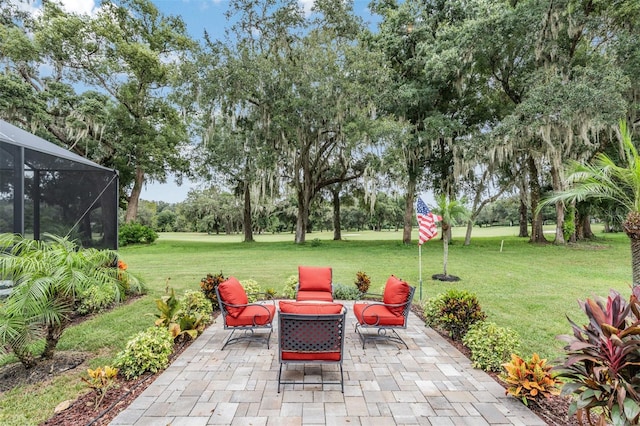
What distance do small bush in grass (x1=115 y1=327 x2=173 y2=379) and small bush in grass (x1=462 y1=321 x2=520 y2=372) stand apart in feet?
11.4

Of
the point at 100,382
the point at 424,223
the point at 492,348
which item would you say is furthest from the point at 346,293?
the point at 100,382

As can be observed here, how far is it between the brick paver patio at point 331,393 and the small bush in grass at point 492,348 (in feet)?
0.53

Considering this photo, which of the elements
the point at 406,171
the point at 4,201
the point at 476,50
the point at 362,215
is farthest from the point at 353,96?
the point at 362,215

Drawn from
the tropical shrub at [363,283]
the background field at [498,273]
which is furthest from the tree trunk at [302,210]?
the tropical shrub at [363,283]

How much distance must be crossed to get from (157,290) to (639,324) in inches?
334

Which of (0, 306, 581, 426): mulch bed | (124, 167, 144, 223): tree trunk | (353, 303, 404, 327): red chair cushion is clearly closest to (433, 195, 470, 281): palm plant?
(353, 303, 404, 327): red chair cushion

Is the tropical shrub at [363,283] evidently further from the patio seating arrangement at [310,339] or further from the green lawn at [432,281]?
the patio seating arrangement at [310,339]

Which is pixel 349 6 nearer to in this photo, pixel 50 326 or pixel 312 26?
pixel 312 26

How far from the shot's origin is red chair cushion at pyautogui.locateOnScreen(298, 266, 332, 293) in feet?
19.1

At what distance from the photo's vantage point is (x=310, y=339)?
10.7ft

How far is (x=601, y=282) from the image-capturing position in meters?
8.73

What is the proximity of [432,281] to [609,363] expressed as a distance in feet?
23.1

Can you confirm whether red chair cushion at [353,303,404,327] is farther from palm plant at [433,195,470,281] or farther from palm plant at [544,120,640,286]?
palm plant at [433,195,470,281]

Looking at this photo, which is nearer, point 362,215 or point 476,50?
point 476,50
